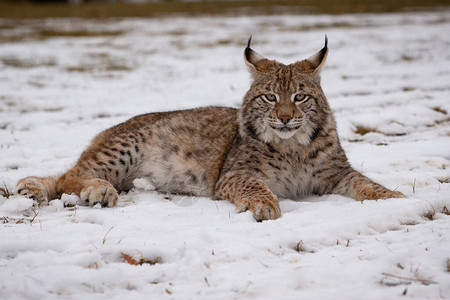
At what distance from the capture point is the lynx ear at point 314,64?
15.9 feet

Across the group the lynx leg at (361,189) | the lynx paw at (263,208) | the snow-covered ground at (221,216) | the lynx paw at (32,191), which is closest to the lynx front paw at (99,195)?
the snow-covered ground at (221,216)

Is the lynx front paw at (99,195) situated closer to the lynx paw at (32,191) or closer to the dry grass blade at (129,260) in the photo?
the lynx paw at (32,191)

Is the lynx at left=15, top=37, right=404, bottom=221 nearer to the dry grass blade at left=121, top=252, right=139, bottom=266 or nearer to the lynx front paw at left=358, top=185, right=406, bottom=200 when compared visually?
the lynx front paw at left=358, top=185, right=406, bottom=200

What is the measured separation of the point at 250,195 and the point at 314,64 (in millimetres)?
1725

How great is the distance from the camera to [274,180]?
15.0ft

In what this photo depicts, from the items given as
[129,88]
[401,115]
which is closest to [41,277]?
[401,115]

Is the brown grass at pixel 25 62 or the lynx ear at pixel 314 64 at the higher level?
the lynx ear at pixel 314 64

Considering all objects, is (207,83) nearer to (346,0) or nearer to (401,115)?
(401,115)

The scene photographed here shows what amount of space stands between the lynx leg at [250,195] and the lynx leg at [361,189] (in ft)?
2.77

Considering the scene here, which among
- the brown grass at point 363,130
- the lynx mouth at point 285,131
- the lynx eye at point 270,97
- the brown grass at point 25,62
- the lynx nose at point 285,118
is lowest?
the brown grass at point 363,130

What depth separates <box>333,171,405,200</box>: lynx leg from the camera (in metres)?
4.17

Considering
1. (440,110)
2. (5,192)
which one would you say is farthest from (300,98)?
(440,110)

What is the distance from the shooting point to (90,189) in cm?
429

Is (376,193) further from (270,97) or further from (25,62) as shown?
(25,62)
